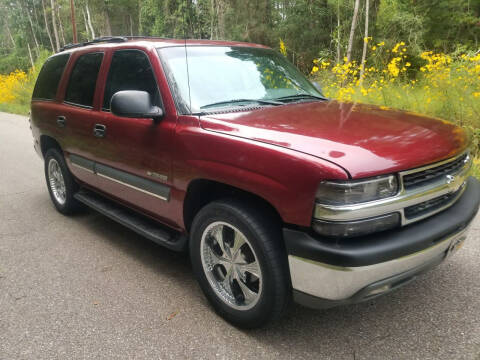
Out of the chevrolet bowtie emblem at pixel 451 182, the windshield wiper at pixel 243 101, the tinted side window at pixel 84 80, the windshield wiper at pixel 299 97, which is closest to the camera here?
the chevrolet bowtie emblem at pixel 451 182

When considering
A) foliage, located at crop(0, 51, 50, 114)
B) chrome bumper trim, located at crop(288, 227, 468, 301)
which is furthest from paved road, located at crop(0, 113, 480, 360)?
foliage, located at crop(0, 51, 50, 114)

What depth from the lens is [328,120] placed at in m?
2.64

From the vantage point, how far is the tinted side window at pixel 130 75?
310 centimetres

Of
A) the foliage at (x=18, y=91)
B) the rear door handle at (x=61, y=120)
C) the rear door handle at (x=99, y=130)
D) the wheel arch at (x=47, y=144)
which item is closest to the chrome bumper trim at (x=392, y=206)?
the rear door handle at (x=99, y=130)

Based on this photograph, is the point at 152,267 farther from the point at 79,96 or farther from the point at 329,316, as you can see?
the point at 79,96

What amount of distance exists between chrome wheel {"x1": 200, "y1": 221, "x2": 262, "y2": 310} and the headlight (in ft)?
1.95

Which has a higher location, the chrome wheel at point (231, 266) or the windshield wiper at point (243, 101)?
the windshield wiper at point (243, 101)

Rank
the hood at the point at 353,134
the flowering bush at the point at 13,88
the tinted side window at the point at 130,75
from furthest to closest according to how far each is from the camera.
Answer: the flowering bush at the point at 13,88, the tinted side window at the point at 130,75, the hood at the point at 353,134

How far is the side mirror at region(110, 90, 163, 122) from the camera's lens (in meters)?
2.74

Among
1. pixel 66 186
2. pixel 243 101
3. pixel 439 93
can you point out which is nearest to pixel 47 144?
pixel 66 186

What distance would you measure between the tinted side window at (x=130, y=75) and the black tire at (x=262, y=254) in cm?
109

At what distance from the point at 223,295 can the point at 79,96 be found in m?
2.55

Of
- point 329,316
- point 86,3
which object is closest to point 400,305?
point 329,316

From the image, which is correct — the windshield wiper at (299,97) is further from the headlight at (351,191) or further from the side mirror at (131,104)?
the headlight at (351,191)
